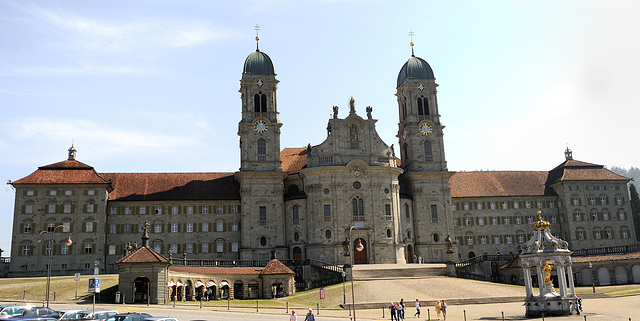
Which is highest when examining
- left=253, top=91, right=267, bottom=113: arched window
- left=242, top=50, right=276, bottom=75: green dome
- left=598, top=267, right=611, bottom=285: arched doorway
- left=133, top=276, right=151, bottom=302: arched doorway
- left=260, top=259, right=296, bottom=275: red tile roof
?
left=242, top=50, right=276, bottom=75: green dome

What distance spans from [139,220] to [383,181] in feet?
114

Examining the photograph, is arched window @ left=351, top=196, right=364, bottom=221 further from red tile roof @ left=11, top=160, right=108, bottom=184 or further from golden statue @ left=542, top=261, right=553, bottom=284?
golden statue @ left=542, top=261, right=553, bottom=284

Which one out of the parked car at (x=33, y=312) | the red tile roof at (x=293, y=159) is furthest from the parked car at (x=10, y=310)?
the red tile roof at (x=293, y=159)

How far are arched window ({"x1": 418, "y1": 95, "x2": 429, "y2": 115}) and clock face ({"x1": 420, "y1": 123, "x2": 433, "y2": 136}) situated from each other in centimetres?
235

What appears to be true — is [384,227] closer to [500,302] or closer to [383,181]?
[383,181]

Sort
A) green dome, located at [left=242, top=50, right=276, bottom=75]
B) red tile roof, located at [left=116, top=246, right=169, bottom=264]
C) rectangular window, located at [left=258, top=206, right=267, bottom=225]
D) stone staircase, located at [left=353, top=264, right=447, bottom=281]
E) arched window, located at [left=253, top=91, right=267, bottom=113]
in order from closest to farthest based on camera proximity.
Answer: red tile roof, located at [left=116, top=246, right=169, bottom=264] → stone staircase, located at [left=353, top=264, right=447, bottom=281] → rectangular window, located at [left=258, top=206, right=267, bottom=225] → arched window, located at [left=253, top=91, right=267, bottom=113] → green dome, located at [left=242, top=50, right=276, bottom=75]

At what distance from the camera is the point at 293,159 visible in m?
92.9

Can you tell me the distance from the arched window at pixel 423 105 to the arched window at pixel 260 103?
80.2 ft

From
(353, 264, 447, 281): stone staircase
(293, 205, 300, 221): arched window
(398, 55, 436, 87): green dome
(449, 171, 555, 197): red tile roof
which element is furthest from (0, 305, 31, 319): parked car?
(449, 171, 555, 197): red tile roof

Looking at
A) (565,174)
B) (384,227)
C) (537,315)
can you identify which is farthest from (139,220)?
(565,174)

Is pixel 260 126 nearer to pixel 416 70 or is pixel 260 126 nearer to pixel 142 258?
pixel 416 70

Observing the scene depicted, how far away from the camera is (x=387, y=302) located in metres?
58.1

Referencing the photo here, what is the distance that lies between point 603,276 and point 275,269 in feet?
145

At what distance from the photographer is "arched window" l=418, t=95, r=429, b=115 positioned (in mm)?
93750
